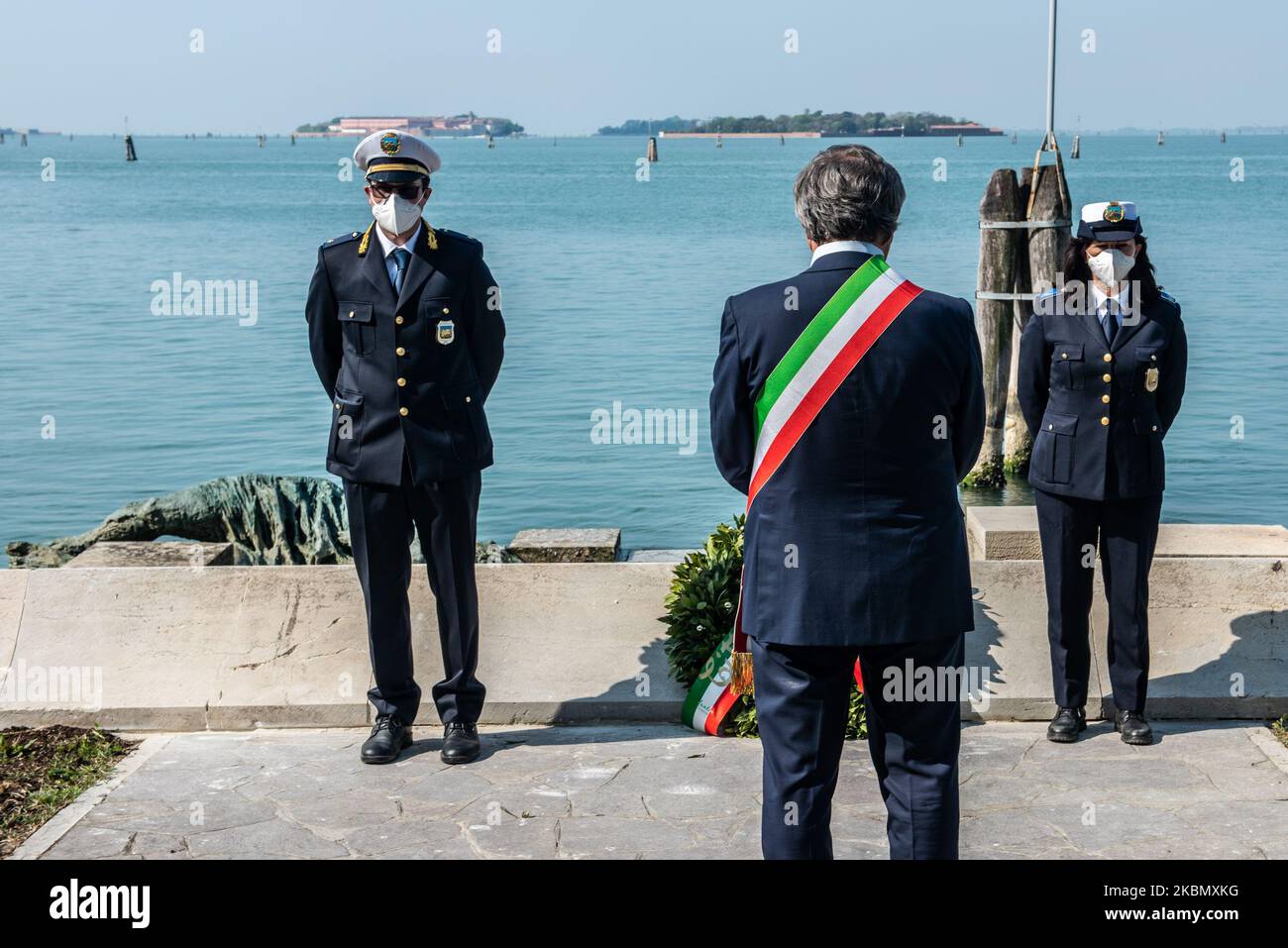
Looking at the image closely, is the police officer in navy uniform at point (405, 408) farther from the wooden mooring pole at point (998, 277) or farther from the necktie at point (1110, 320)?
the wooden mooring pole at point (998, 277)

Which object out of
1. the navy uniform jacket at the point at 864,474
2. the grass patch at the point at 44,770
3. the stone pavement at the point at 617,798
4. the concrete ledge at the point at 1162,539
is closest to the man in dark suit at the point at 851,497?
the navy uniform jacket at the point at 864,474

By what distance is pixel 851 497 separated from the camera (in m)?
3.96

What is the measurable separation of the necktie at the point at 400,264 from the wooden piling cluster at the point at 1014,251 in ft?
27.0

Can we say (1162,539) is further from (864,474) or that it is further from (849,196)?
(849,196)

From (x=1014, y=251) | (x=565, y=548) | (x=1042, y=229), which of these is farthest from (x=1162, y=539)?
(x=1014, y=251)

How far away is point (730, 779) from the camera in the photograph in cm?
575

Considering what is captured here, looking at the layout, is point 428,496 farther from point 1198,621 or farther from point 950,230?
point 950,230

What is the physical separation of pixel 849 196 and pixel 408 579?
2.84 metres

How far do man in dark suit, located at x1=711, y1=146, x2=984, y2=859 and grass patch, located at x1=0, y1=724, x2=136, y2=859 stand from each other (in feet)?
9.18

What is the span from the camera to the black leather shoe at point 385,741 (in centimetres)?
597

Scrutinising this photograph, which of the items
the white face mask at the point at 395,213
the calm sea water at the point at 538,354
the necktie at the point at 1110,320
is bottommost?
the calm sea water at the point at 538,354

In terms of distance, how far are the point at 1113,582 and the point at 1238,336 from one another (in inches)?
974

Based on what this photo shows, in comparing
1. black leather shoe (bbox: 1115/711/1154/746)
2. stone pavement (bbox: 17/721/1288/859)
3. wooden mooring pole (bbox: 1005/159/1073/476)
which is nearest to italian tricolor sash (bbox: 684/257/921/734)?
stone pavement (bbox: 17/721/1288/859)

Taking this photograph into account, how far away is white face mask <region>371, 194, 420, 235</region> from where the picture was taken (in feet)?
19.5
